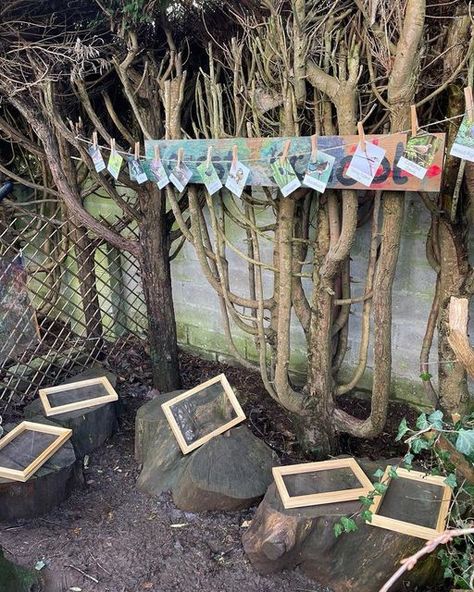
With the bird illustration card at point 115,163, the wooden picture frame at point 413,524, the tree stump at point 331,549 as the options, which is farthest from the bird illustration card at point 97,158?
the wooden picture frame at point 413,524

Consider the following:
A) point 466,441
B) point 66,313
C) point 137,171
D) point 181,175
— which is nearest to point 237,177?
point 181,175

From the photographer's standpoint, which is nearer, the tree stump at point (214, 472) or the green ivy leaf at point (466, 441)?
the green ivy leaf at point (466, 441)

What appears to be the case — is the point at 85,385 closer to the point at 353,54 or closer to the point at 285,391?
the point at 285,391

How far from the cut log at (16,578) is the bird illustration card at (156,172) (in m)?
1.57

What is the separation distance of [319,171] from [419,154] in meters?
0.34

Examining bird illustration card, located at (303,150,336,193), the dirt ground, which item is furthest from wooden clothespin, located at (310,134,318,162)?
the dirt ground

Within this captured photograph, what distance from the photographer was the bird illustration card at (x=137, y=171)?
247 cm

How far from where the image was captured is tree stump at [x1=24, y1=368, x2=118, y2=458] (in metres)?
2.52

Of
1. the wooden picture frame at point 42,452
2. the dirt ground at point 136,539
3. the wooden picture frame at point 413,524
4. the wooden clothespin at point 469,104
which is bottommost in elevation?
the dirt ground at point 136,539

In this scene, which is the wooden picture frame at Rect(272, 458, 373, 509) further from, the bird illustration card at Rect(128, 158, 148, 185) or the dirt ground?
the bird illustration card at Rect(128, 158, 148, 185)

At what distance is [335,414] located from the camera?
2273 mm

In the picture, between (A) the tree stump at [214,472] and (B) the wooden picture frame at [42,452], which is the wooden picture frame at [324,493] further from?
(B) the wooden picture frame at [42,452]

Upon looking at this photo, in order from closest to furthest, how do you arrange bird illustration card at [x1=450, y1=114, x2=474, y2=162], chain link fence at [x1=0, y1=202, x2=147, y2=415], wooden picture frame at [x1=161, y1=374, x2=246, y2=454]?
bird illustration card at [x1=450, y1=114, x2=474, y2=162] < wooden picture frame at [x1=161, y1=374, x2=246, y2=454] < chain link fence at [x1=0, y1=202, x2=147, y2=415]

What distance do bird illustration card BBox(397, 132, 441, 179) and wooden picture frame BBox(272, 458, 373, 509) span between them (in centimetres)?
108
